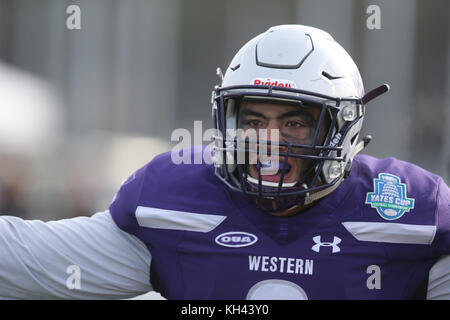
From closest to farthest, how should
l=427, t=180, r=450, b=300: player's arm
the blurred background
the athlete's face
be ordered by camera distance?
l=427, t=180, r=450, b=300: player's arm
the athlete's face
the blurred background

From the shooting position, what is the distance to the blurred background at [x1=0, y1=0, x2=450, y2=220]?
4.38m

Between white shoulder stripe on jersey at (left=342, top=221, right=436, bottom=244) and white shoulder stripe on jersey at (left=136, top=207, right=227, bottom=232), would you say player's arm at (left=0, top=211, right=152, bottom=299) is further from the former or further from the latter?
white shoulder stripe on jersey at (left=342, top=221, right=436, bottom=244)

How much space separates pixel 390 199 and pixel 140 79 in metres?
3.34

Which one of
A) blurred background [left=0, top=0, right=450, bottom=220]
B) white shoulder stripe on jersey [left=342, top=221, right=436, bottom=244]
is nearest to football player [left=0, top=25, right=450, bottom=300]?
white shoulder stripe on jersey [left=342, top=221, right=436, bottom=244]

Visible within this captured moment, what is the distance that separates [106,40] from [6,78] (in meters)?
0.74

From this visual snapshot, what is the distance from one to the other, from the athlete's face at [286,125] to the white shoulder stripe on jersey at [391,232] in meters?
0.19

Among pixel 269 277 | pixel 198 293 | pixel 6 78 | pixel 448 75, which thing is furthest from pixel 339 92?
pixel 6 78

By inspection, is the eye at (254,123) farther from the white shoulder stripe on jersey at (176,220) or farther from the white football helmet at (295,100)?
the white shoulder stripe on jersey at (176,220)

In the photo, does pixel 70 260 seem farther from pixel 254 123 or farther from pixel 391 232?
pixel 391 232

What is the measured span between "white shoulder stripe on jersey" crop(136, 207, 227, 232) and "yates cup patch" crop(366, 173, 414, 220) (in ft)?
1.27

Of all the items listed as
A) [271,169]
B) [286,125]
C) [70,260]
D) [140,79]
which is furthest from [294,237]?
[140,79]

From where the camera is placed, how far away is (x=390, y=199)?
5.78ft

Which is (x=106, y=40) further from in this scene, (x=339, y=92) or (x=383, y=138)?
(x=339, y=92)

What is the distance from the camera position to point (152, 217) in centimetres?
177
